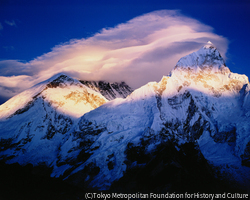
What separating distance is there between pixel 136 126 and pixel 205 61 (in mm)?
79418

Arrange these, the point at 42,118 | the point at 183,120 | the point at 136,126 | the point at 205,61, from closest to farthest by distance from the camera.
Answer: the point at 136,126
the point at 183,120
the point at 42,118
the point at 205,61

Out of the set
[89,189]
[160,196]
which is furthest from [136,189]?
[89,189]

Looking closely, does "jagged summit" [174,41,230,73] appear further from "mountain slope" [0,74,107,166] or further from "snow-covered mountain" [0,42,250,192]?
"mountain slope" [0,74,107,166]

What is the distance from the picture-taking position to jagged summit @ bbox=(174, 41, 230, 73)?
186625mm

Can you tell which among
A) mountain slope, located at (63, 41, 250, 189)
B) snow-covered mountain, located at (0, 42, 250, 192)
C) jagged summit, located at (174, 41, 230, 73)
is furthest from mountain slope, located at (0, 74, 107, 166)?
jagged summit, located at (174, 41, 230, 73)

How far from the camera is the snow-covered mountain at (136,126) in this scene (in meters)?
126

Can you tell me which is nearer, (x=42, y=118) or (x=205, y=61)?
(x=42, y=118)

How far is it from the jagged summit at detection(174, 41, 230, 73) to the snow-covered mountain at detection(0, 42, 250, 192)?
2.20 ft

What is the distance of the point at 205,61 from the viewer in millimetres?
190750

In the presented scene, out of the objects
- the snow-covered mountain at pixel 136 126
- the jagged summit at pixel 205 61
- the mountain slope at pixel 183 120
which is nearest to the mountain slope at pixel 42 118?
the snow-covered mountain at pixel 136 126

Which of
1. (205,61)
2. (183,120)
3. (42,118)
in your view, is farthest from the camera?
(205,61)

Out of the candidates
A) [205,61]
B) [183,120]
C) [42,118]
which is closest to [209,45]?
[205,61]

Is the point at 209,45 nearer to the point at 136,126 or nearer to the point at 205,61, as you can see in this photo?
the point at 205,61

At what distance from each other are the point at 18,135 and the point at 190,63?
122458 mm
